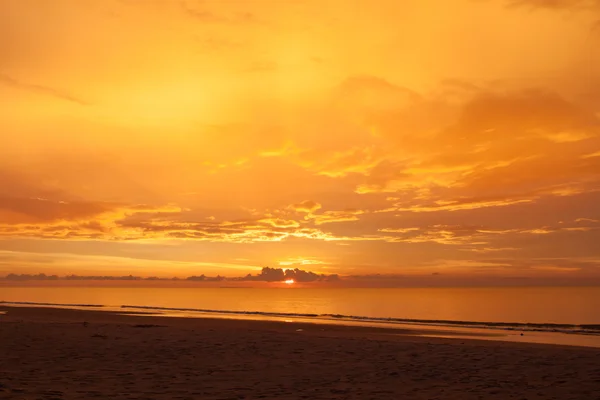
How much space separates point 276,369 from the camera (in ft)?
53.4

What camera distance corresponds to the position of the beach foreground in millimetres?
12594

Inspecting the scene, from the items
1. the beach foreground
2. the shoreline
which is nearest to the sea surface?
the shoreline

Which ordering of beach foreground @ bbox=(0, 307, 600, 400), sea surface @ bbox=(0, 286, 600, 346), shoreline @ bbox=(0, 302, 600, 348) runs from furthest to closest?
sea surface @ bbox=(0, 286, 600, 346) → shoreline @ bbox=(0, 302, 600, 348) → beach foreground @ bbox=(0, 307, 600, 400)

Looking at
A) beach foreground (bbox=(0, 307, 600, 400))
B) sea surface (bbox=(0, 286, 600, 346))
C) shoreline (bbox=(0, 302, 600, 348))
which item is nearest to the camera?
beach foreground (bbox=(0, 307, 600, 400))

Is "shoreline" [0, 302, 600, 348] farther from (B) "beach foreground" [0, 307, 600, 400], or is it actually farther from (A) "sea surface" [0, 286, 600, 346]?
(B) "beach foreground" [0, 307, 600, 400]

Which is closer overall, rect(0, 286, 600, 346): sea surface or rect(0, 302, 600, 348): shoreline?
rect(0, 302, 600, 348): shoreline

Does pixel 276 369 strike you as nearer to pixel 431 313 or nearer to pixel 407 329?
pixel 407 329

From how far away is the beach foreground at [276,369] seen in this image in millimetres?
12594

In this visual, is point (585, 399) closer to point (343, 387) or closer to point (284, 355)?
point (343, 387)

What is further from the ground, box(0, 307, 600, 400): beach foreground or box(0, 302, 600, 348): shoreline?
box(0, 307, 600, 400): beach foreground

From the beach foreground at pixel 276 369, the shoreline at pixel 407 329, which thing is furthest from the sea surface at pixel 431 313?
the beach foreground at pixel 276 369

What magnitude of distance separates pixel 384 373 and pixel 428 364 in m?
2.65

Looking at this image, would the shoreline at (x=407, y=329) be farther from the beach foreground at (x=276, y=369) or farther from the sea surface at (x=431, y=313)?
the beach foreground at (x=276, y=369)

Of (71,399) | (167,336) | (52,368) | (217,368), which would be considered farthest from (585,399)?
(167,336)
